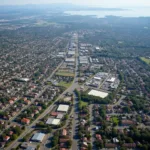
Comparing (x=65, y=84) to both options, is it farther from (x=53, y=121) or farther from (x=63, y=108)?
(x=53, y=121)

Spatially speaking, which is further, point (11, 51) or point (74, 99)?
point (11, 51)

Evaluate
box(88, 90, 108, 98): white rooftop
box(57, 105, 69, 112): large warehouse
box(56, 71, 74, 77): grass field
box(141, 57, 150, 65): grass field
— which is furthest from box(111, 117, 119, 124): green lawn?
box(141, 57, 150, 65): grass field

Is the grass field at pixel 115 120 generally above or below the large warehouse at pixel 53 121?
below

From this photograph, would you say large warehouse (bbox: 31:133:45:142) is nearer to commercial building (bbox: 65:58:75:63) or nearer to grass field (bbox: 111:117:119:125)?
grass field (bbox: 111:117:119:125)

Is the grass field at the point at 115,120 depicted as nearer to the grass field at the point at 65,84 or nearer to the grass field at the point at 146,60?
the grass field at the point at 65,84

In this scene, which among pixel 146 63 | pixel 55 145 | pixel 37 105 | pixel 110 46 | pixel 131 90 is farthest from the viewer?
pixel 110 46

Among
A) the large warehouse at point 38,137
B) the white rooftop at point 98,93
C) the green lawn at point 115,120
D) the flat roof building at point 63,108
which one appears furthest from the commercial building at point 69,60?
the large warehouse at point 38,137

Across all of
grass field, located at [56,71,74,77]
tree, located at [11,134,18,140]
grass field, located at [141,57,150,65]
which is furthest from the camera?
grass field, located at [141,57,150,65]

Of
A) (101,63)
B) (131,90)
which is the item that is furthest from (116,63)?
(131,90)

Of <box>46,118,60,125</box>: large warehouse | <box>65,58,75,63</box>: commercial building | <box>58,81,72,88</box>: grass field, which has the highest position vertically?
<box>65,58,75,63</box>: commercial building

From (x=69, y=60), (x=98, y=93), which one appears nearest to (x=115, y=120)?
(x=98, y=93)

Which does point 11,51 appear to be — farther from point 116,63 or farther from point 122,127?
point 122,127
